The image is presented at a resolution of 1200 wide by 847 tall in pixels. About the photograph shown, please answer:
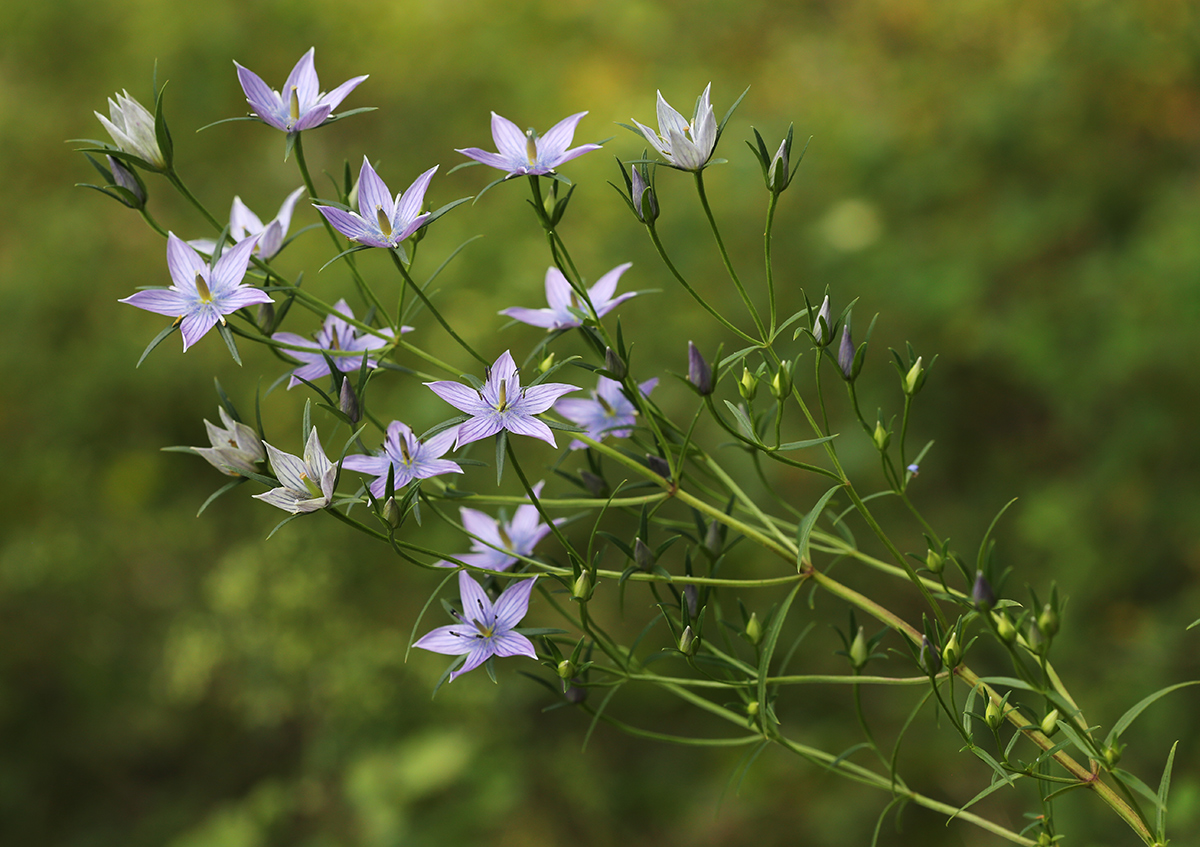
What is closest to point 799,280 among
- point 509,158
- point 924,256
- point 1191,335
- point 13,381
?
point 924,256

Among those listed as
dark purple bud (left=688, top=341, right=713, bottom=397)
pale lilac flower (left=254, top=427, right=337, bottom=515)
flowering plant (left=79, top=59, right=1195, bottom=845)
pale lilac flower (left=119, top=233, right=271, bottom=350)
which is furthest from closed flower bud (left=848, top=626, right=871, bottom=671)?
pale lilac flower (left=119, top=233, right=271, bottom=350)

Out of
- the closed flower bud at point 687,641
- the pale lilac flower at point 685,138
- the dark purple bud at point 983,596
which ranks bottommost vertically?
the closed flower bud at point 687,641

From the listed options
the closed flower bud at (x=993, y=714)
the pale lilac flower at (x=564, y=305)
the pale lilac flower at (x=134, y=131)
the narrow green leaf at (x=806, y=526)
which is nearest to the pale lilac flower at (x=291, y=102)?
the pale lilac flower at (x=134, y=131)

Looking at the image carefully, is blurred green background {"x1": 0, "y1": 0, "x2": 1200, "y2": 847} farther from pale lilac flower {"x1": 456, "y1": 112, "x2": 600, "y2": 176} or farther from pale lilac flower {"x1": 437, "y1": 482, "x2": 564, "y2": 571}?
pale lilac flower {"x1": 456, "y1": 112, "x2": 600, "y2": 176}

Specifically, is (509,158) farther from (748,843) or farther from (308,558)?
(748,843)

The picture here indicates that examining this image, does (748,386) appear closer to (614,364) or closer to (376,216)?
(614,364)

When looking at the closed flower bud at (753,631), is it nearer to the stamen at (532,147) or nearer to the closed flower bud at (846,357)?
the closed flower bud at (846,357)
